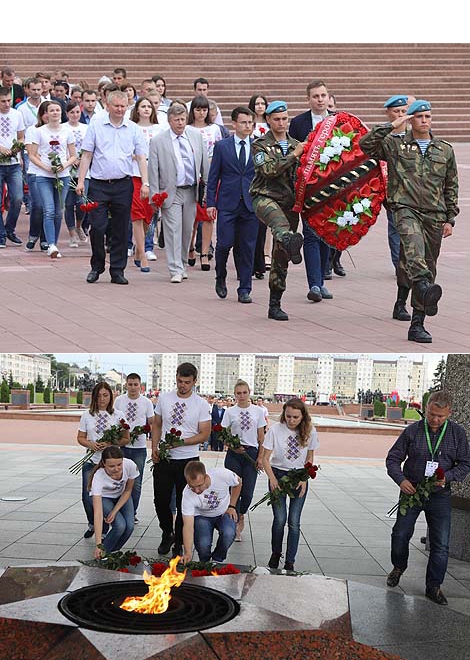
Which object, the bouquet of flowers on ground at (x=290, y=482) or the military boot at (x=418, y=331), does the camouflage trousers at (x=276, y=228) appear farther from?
the bouquet of flowers on ground at (x=290, y=482)

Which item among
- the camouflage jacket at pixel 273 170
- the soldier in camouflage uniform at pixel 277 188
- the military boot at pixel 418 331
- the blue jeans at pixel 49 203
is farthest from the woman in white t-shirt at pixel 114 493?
the blue jeans at pixel 49 203

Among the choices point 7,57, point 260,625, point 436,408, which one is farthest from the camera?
point 7,57

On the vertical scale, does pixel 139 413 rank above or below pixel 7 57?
below

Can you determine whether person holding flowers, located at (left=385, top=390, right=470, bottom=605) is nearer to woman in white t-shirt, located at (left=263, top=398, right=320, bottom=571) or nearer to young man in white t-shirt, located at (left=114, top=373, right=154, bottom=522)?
woman in white t-shirt, located at (left=263, top=398, right=320, bottom=571)

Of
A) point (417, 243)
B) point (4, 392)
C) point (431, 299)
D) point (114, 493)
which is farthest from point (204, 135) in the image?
point (4, 392)

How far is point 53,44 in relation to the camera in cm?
2903

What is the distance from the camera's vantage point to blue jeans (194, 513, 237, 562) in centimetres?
691

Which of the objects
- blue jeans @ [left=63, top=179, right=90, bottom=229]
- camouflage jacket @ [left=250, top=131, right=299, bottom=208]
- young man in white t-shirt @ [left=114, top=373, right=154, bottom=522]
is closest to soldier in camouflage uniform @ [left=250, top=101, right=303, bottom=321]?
camouflage jacket @ [left=250, top=131, right=299, bottom=208]

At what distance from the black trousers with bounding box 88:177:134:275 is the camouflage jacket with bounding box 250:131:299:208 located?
5.80 feet

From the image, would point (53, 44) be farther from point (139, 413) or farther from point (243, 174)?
point (139, 413)

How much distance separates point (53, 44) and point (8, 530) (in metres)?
22.8

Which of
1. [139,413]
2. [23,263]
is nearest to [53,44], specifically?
[23,263]

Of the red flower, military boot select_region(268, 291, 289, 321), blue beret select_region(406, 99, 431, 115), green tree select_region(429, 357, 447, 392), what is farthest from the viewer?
military boot select_region(268, 291, 289, 321)

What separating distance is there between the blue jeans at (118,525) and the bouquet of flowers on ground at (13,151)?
21.2ft
